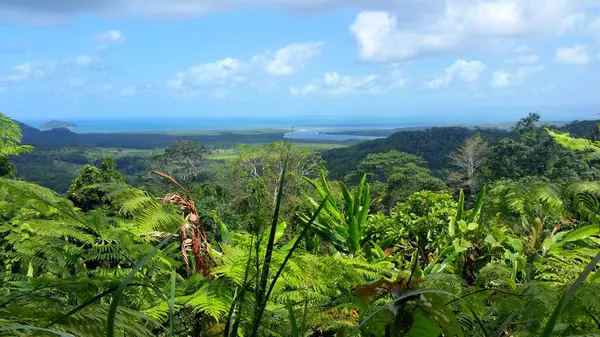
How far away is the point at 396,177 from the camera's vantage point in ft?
74.1

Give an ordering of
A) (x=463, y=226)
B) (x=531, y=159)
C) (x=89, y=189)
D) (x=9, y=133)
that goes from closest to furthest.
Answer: (x=463, y=226) → (x=9, y=133) → (x=89, y=189) → (x=531, y=159)

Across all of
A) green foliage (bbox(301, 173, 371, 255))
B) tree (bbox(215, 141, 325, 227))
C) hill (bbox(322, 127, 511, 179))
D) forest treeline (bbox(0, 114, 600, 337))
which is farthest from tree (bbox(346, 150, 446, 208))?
green foliage (bbox(301, 173, 371, 255))

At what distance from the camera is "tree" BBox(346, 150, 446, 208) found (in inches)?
859

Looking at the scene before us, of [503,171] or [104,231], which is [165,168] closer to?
[503,171]

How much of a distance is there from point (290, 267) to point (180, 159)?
2561 cm

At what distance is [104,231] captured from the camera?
1299 mm

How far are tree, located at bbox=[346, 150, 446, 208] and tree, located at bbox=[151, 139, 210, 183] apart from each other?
833cm

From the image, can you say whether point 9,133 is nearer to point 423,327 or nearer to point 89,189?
point 423,327

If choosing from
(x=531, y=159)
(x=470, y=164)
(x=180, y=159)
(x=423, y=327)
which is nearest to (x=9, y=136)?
(x=423, y=327)

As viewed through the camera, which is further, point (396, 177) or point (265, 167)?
point (396, 177)

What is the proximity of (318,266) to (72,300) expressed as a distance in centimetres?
62

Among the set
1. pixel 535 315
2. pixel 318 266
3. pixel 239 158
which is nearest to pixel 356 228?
pixel 318 266

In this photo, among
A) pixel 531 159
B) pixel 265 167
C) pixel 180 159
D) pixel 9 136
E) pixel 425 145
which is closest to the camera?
pixel 9 136

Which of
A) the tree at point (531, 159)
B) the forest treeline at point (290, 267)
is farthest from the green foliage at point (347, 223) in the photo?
the tree at point (531, 159)
